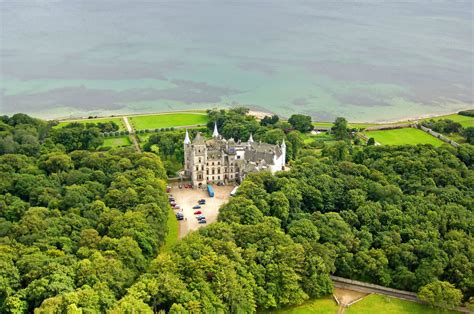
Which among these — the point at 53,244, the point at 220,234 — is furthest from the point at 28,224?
the point at 220,234

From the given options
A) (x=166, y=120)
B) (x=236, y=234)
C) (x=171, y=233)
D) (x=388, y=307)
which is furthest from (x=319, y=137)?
(x=388, y=307)

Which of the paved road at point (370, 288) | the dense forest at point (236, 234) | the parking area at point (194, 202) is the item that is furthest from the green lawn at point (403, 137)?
the paved road at point (370, 288)

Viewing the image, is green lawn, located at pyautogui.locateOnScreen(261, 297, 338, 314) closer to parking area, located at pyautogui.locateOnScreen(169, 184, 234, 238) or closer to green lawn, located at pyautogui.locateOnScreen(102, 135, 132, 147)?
parking area, located at pyautogui.locateOnScreen(169, 184, 234, 238)

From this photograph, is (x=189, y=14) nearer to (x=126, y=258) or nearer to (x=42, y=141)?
(x=42, y=141)

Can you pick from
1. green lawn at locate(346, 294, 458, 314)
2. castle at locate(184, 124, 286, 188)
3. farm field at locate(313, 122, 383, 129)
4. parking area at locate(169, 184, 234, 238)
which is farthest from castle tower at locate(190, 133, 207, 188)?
farm field at locate(313, 122, 383, 129)

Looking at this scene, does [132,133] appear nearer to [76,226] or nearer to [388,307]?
[76,226]

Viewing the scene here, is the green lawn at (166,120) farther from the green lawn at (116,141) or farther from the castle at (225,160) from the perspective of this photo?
the castle at (225,160)
